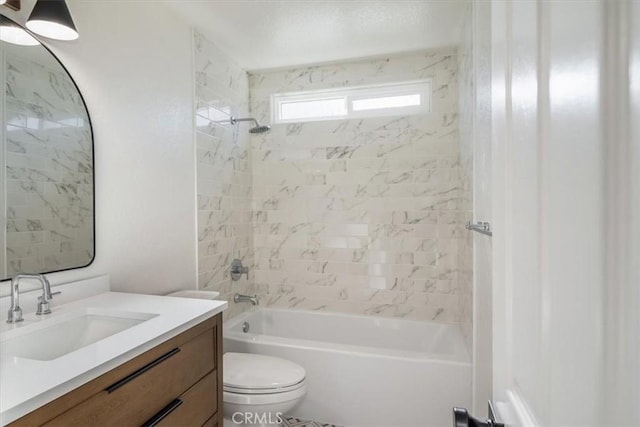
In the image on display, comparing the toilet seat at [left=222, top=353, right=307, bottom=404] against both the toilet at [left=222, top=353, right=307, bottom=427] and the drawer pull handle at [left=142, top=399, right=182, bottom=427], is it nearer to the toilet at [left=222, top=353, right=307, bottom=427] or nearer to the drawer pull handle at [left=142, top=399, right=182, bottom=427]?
the toilet at [left=222, top=353, right=307, bottom=427]

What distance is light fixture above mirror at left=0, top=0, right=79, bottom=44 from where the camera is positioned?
1206 mm

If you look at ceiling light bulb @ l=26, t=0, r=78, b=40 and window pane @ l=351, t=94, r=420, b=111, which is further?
window pane @ l=351, t=94, r=420, b=111

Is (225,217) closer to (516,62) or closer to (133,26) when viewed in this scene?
(133,26)

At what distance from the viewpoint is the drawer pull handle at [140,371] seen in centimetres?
91

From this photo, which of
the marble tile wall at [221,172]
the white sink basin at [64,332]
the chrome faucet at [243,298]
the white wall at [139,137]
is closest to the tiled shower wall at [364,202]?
the marble tile wall at [221,172]

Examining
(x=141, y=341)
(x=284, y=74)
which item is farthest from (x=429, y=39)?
(x=141, y=341)

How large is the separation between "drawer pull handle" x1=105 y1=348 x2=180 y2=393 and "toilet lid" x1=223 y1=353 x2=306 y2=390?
0.70m

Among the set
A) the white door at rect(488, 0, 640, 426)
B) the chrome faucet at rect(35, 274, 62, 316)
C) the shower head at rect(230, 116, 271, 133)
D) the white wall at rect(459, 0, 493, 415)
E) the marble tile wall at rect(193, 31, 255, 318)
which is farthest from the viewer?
the shower head at rect(230, 116, 271, 133)

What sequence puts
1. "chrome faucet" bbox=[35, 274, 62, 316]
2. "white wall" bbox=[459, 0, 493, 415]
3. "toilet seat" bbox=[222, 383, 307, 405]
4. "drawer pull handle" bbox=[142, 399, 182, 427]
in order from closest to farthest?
"drawer pull handle" bbox=[142, 399, 182, 427] → "chrome faucet" bbox=[35, 274, 62, 316] → "white wall" bbox=[459, 0, 493, 415] → "toilet seat" bbox=[222, 383, 307, 405]

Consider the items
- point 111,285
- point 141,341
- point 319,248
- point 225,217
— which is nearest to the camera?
point 141,341

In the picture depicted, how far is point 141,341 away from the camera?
1.00 meters

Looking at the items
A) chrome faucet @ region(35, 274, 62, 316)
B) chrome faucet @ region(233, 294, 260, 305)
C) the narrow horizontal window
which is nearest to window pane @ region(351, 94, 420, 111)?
the narrow horizontal window

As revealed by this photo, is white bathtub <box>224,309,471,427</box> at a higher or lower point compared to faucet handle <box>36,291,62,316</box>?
lower

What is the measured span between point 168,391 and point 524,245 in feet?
3.87
